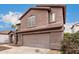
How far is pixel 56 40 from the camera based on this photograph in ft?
11.3

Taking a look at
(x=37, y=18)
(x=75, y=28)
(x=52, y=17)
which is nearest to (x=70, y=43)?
(x=75, y=28)

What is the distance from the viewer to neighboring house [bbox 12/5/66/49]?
3.41m

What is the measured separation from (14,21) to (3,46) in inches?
21.3

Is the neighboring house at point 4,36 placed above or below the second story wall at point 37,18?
below

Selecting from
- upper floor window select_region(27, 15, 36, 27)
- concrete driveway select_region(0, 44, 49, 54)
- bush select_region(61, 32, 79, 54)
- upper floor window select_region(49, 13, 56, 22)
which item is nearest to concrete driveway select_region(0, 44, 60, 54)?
concrete driveway select_region(0, 44, 49, 54)

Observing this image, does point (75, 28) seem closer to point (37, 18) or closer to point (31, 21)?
point (37, 18)

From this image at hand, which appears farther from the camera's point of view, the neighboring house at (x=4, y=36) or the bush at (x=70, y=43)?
the neighboring house at (x=4, y=36)

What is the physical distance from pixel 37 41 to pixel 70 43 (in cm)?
64

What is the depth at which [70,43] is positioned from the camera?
338 cm

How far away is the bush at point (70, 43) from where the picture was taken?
3385 millimetres

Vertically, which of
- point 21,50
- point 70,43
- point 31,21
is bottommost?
point 21,50

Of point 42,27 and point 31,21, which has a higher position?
point 31,21

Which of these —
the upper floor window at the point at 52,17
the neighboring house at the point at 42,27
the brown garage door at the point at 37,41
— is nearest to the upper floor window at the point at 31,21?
the neighboring house at the point at 42,27

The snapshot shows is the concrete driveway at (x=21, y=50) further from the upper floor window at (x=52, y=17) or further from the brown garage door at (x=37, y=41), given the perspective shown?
the upper floor window at (x=52, y=17)
